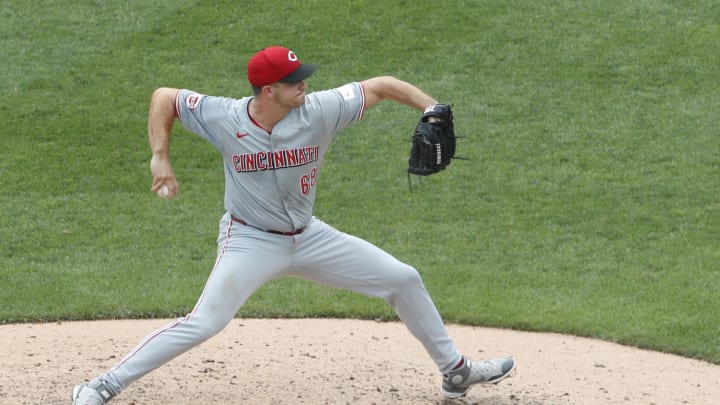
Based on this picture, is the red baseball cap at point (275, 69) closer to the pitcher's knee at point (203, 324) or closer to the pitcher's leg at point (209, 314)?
the pitcher's leg at point (209, 314)

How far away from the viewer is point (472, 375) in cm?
598

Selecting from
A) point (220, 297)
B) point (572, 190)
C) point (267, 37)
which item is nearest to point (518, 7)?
point (267, 37)

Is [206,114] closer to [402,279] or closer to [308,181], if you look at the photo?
[308,181]

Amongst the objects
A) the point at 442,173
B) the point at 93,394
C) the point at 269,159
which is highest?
the point at 269,159

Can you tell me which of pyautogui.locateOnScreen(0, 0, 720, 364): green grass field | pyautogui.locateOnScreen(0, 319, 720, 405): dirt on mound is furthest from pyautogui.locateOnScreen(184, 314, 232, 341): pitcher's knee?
pyautogui.locateOnScreen(0, 0, 720, 364): green grass field

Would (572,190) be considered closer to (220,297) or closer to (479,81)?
(479,81)

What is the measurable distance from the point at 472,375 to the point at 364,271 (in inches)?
31.8

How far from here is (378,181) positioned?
1037cm

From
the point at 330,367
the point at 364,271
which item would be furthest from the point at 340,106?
the point at 330,367

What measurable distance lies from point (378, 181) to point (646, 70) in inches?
138

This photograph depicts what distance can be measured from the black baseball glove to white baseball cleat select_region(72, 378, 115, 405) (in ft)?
5.81

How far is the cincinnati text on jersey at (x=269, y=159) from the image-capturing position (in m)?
5.57

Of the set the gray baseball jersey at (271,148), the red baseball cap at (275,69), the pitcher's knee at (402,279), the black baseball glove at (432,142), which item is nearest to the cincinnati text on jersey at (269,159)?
the gray baseball jersey at (271,148)

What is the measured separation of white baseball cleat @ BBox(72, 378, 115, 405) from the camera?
539 centimetres
